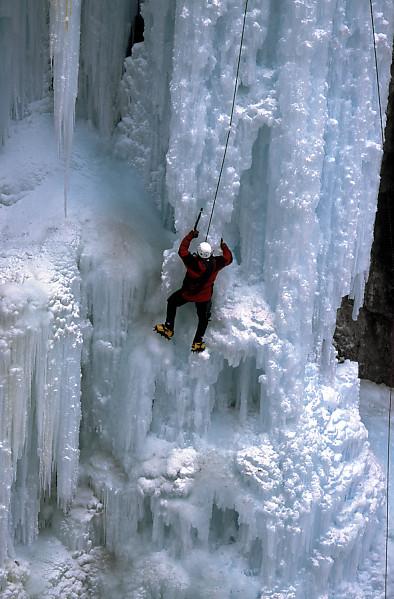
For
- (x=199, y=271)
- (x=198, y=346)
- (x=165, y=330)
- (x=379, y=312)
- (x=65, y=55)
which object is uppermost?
(x=65, y=55)

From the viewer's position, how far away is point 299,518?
22.2 feet

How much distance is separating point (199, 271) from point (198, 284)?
0.12 metres

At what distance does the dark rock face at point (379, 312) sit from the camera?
10914 mm

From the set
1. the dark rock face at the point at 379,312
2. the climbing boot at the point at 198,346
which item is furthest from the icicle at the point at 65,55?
the dark rock face at the point at 379,312

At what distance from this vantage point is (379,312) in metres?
11.6

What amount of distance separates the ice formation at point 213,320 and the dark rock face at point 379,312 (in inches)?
160

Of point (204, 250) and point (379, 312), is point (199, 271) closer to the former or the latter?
point (204, 250)

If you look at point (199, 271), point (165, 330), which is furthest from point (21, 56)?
point (165, 330)

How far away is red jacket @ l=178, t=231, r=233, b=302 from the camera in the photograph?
618 centimetres

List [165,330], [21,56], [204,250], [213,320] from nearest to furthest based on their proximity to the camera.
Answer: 1. [204,250]
2. [165,330]
3. [213,320]
4. [21,56]

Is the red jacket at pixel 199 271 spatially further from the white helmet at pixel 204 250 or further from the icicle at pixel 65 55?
the icicle at pixel 65 55

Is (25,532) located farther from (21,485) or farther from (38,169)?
(38,169)

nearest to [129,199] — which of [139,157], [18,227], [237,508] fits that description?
[139,157]

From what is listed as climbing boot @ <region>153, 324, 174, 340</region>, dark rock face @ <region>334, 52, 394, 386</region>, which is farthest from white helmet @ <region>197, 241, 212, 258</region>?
dark rock face @ <region>334, 52, 394, 386</region>
